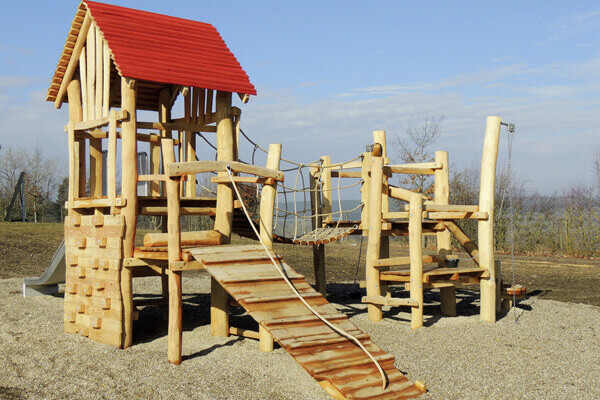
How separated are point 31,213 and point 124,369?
1046 inches

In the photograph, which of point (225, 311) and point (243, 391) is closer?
point (243, 391)

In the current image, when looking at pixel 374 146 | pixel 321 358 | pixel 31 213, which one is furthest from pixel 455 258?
pixel 31 213

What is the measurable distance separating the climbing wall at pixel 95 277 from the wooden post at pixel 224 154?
1.16 meters

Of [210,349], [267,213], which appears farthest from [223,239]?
[210,349]

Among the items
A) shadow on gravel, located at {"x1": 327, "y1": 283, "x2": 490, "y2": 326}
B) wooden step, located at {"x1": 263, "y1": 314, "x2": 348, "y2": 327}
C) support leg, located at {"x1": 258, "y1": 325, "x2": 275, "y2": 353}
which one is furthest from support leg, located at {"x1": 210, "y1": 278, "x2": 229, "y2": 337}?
shadow on gravel, located at {"x1": 327, "y1": 283, "x2": 490, "y2": 326}

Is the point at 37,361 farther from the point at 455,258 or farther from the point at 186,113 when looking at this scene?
the point at 455,258

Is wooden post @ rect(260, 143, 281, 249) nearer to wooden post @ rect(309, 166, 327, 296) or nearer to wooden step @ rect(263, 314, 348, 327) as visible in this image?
wooden step @ rect(263, 314, 348, 327)

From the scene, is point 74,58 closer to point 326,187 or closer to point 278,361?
point 326,187

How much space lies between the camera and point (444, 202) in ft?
29.9

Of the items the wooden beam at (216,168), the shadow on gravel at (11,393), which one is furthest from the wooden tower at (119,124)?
the shadow on gravel at (11,393)

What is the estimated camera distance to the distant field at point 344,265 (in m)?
11.9

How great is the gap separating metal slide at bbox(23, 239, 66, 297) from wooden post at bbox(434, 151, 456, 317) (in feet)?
18.8

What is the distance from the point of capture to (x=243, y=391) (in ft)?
17.3

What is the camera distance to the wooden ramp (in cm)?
497
